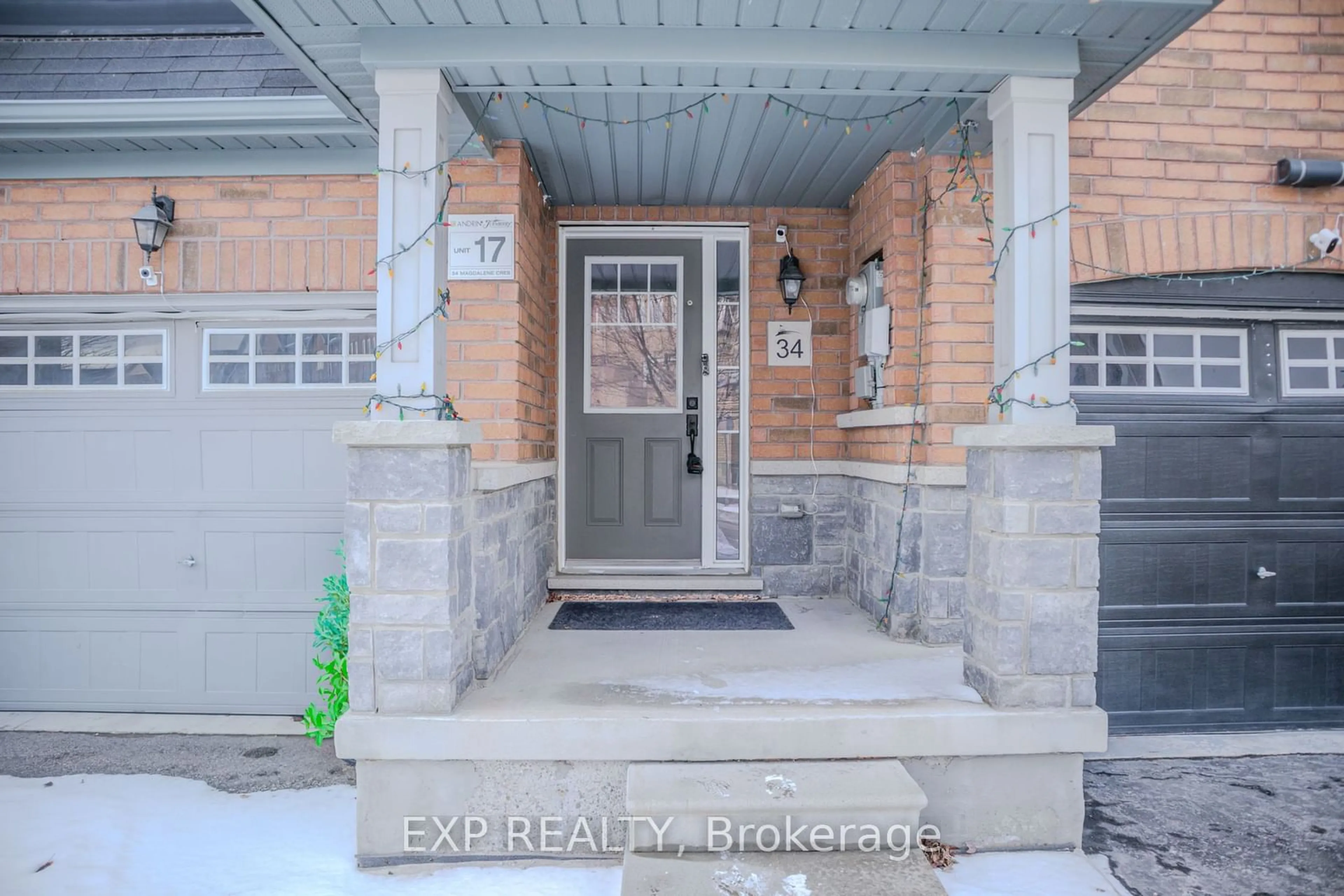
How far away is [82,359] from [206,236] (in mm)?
908

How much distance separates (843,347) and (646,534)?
4.89 ft

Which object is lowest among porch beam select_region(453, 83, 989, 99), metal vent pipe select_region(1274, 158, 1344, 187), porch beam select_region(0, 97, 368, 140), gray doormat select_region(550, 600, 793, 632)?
gray doormat select_region(550, 600, 793, 632)

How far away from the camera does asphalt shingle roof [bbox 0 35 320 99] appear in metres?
3.34

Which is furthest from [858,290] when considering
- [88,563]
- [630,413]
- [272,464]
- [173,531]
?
[88,563]

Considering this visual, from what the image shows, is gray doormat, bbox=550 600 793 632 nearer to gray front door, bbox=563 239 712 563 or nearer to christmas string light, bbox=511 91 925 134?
gray front door, bbox=563 239 712 563

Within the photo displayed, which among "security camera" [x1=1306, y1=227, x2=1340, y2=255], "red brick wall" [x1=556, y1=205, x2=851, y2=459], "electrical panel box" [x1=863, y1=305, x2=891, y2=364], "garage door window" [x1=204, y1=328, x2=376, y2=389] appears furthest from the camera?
"red brick wall" [x1=556, y1=205, x2=851, y2=459]

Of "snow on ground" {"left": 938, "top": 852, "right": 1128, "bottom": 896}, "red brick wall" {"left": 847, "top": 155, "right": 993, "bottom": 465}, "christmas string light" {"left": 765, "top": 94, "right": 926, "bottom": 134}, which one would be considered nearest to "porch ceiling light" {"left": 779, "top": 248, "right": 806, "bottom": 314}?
"red brick wall" {"left": 847, "top": 155, "right": 993, "bottom": 465}

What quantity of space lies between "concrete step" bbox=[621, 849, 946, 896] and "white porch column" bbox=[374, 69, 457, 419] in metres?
1.52

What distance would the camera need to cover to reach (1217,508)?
3680 millimetres

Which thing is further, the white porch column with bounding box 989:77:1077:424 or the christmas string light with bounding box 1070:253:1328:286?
the christmas string light with bounding box 1070:253:1328:286

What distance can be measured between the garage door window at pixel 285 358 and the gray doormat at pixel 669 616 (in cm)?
155

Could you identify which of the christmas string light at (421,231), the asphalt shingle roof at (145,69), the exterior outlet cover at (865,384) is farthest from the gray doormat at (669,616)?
the asphalt shingle roof at (145,69)

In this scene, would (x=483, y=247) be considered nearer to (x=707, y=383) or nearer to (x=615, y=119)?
(x=615, y=119)

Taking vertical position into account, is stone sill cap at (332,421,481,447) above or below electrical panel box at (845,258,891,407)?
below
